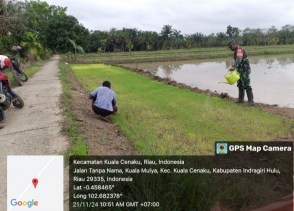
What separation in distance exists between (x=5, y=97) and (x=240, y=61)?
6.03m

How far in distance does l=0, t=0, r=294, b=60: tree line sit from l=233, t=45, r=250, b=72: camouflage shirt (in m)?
10.1

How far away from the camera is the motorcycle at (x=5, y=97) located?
529cm

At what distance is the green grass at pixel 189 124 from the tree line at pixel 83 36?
8.89 meters

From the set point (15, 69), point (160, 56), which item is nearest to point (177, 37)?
point (160, 56)

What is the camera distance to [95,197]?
7.86 feet

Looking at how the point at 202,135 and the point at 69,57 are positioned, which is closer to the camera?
the point at 202,135

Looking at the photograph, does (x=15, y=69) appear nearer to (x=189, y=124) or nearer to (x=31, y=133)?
(x=31, y=133)

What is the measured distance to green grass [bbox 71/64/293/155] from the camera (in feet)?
15.3

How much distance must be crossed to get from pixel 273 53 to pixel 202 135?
133 ft

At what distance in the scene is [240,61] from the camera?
7.72 m

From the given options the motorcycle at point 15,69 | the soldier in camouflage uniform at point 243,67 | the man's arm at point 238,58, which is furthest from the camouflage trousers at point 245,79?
the motorcycle at point 15,69

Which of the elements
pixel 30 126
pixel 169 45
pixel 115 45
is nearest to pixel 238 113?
pixel 30 126

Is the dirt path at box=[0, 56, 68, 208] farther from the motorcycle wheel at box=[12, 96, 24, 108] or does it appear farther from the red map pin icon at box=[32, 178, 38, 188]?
the red map pin icon at box=[32, 178, 38, 188]

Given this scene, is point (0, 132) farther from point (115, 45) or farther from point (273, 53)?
point (115, 45)
